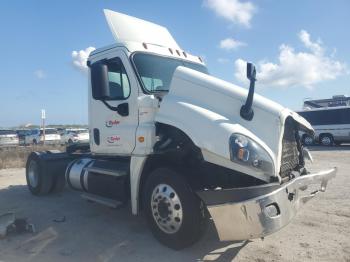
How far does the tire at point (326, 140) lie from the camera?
2308 cm

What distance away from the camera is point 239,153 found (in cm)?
398

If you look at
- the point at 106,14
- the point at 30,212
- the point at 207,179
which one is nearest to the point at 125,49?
the point at 106,14

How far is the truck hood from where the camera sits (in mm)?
4141

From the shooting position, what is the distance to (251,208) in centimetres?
377

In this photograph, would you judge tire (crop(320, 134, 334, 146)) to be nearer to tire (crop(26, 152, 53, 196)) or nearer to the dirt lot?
the dirt lot

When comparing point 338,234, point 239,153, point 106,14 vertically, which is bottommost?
point 338,234

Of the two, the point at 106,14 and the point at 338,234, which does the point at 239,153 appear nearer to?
the point at 338,234

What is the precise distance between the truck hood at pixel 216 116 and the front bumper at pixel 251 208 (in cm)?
27

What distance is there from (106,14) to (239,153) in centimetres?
368

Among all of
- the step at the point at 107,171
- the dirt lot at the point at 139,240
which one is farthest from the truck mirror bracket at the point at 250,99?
the step at the point at 107,171

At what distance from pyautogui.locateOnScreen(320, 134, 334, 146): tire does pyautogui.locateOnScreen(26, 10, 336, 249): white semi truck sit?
18.9 meters

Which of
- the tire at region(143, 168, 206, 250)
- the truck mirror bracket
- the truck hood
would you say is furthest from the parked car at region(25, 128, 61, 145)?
the truck mirror bracket

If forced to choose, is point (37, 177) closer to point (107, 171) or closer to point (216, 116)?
point (107, 171)

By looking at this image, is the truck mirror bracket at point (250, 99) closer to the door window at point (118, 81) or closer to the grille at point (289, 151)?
the grille at point (289, 151)
